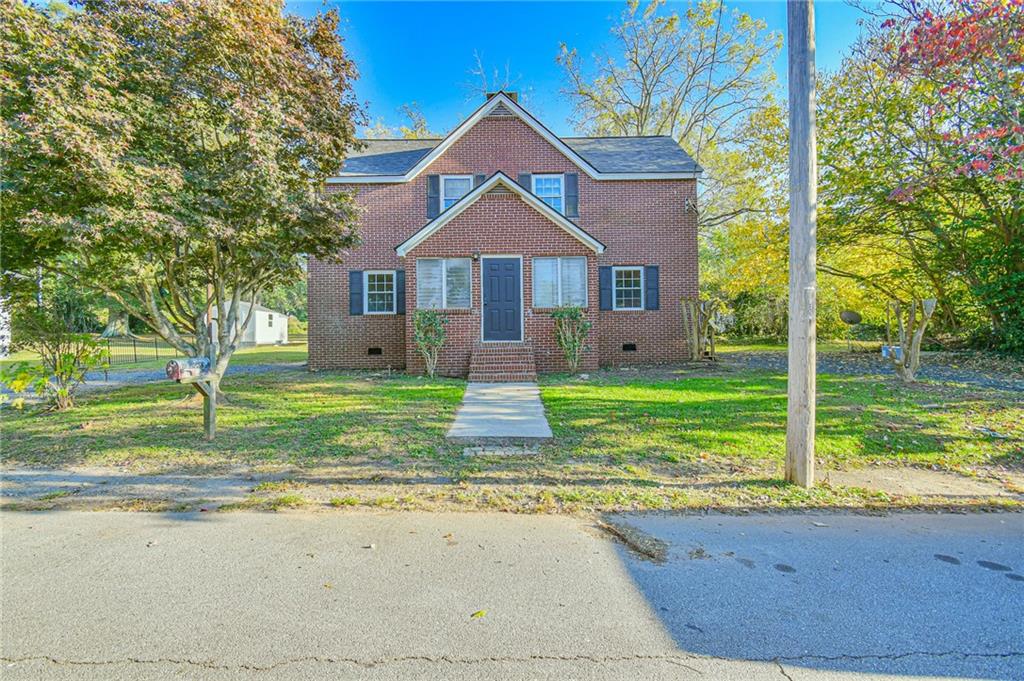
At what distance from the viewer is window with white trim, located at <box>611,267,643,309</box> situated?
15016 millimetres

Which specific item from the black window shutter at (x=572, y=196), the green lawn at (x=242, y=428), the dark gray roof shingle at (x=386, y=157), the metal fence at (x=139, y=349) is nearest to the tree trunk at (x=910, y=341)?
the black window shutter at (x=572, y=196)

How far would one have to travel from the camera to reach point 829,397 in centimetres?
836

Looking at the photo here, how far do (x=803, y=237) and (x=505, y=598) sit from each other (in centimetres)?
415

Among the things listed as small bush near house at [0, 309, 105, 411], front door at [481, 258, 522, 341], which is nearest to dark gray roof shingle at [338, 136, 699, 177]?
front door at [481, 258, 522, 341]

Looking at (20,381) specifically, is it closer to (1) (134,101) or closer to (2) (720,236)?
(1) (134,101)

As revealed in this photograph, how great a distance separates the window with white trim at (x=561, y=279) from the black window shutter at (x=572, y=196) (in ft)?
9.28

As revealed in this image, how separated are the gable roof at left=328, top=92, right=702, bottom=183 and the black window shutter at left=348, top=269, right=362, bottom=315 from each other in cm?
280

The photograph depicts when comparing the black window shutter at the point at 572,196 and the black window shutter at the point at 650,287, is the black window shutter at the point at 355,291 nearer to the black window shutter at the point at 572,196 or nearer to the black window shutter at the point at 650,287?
the black window shutter at the point at 572,196

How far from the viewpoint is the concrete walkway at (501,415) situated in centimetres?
660

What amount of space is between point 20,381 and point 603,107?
25.9 meters

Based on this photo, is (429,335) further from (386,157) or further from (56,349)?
(386,157)

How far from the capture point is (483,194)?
506 inches

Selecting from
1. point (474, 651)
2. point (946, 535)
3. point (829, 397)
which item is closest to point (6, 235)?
point (474, 651)

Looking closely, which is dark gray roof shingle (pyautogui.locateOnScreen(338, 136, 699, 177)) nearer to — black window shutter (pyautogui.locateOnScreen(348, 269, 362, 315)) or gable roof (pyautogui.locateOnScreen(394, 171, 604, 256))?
black window shutter (pyautogui.locateOnScreen(348, 269, 362, 315))
